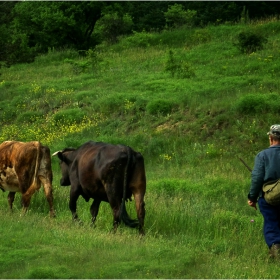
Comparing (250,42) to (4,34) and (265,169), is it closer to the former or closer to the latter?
(4,34)

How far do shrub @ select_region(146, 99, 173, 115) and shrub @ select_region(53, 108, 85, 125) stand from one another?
9.03 feet

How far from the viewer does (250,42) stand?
2658 centimetres

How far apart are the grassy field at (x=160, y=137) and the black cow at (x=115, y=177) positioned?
0.33 meters

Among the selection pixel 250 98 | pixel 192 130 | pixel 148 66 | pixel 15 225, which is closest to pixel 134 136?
pixel 192 130

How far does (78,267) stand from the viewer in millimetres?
8484

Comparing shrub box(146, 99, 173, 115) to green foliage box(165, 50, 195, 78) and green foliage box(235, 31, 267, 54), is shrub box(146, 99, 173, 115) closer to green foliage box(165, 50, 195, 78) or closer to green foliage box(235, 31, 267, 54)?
green foliage box(165, 50, 195, 78)

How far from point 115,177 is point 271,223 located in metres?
2.72

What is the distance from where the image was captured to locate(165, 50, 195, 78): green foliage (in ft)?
80.7

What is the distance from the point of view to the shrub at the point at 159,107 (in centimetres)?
2230

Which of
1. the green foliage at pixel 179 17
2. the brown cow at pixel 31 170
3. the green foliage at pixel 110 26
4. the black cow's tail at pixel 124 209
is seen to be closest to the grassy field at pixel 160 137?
the black cow's tail at pixel 124 209

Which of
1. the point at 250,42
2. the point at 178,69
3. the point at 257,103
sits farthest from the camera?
the point at 250,42

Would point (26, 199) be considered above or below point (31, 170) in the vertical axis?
below

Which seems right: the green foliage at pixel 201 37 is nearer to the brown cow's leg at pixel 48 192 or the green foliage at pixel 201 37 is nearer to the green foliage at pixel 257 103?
the green foliage at pixel 257 103

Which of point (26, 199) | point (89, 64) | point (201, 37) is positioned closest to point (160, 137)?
point (26, 199)
